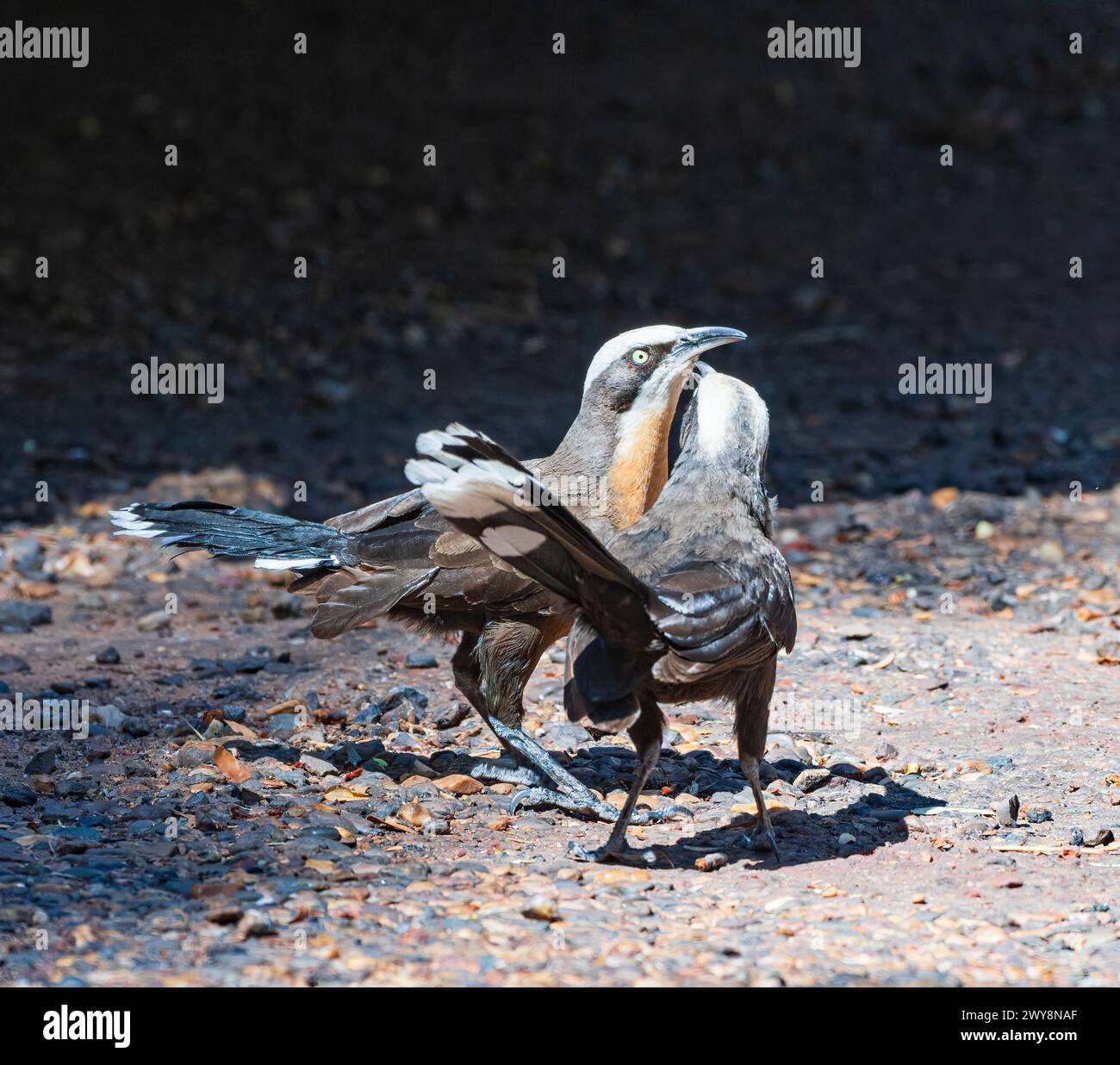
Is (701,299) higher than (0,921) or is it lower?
higher

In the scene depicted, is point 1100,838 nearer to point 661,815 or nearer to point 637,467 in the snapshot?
point 661,815

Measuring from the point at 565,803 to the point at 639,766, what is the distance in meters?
0.67

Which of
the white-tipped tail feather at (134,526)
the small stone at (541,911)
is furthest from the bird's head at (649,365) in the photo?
the small stone at (541,911)

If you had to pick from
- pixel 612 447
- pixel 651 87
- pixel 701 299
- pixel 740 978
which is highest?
pixel 651 87

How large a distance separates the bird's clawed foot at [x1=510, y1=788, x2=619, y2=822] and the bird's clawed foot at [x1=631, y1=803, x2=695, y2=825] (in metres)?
0.08

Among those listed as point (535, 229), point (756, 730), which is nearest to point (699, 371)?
point (756, 730)

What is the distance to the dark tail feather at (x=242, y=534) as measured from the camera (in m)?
5.73

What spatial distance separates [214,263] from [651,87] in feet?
18.6

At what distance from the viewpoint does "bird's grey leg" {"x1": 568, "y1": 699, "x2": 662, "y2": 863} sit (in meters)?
4.79

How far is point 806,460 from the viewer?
33.0 feet

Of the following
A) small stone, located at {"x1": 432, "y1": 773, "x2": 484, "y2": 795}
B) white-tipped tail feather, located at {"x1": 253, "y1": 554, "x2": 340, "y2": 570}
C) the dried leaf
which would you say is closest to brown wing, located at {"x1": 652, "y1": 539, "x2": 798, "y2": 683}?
small stone, located at {"x1": 432, "y1": 773, "x2": 484, "y2": 795}

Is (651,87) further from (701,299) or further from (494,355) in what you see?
(494,355)

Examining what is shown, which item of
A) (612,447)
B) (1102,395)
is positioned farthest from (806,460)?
(612,447)

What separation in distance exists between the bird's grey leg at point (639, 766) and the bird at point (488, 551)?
1.71 ft
